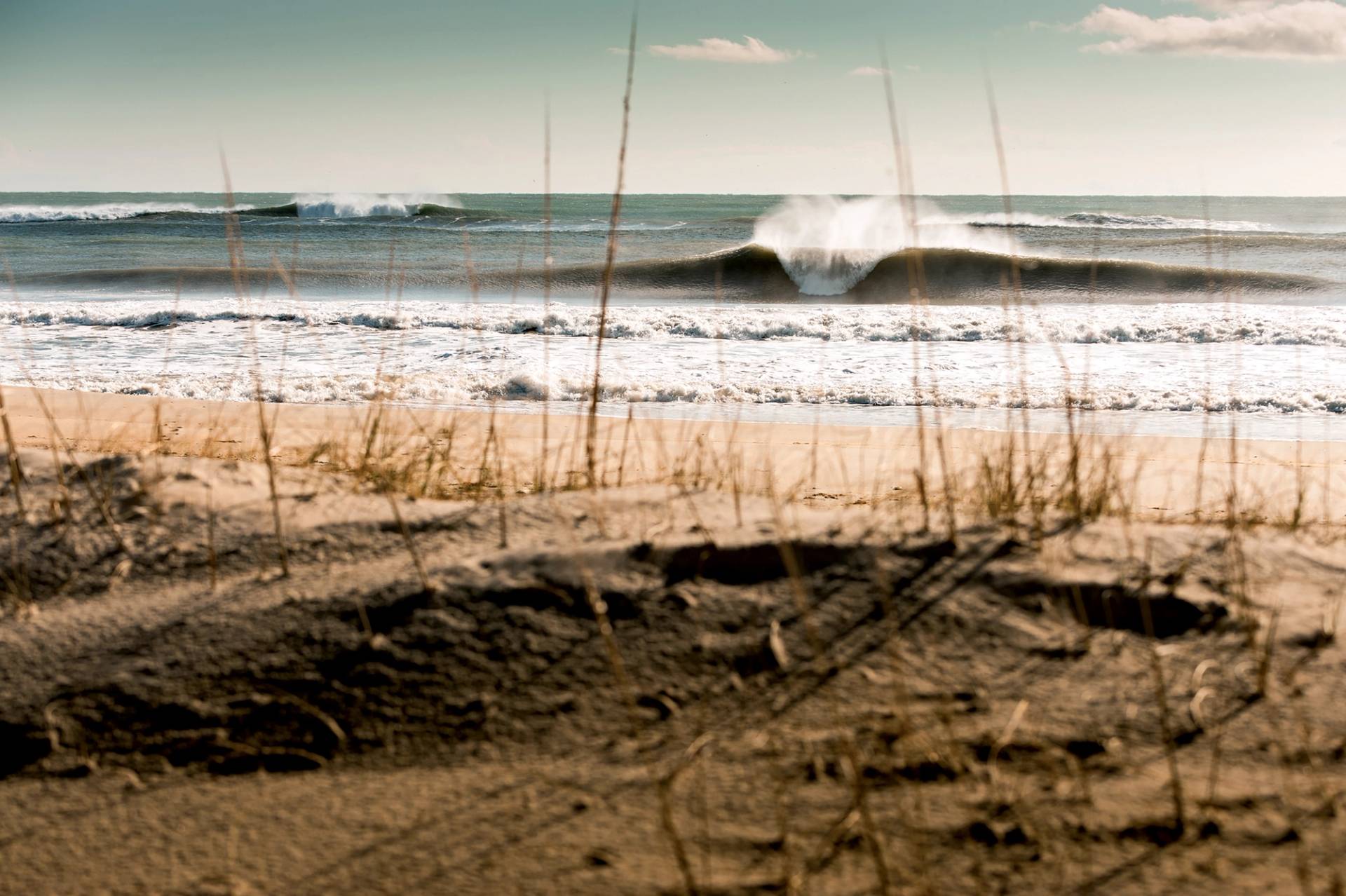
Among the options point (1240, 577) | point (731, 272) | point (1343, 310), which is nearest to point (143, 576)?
point (1240, 577)

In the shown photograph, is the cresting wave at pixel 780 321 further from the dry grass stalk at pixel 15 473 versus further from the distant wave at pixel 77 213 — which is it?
the distant wave at pixel 77 213

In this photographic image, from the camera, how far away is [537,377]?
831cm

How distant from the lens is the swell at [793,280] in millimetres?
17125

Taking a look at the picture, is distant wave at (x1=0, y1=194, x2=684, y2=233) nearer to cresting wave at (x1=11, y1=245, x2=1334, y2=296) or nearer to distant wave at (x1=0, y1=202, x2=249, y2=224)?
distant wave at (x1=0, y1=202, x2=249, y2=224)

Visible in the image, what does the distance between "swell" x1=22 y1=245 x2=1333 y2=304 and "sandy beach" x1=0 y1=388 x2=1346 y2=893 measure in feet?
45.8

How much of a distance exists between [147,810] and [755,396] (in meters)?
6.48

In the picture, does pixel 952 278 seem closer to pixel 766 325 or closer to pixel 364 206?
pixel 766 325

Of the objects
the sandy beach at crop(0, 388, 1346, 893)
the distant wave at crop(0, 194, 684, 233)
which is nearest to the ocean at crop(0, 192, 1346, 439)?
the sandy beach at crop(0, 388, 1346, 893)

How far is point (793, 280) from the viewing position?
18.6 metres

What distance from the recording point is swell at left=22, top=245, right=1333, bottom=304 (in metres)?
17.1

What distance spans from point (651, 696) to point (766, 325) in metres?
9.95

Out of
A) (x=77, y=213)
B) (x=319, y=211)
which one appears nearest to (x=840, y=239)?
(x=319, y=211)

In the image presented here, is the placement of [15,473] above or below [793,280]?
below

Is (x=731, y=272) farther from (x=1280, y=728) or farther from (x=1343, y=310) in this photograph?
(x=1280, y=728)
